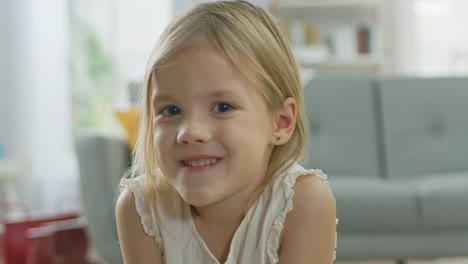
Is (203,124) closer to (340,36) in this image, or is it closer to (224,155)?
(224,155)

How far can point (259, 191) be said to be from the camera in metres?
1.15

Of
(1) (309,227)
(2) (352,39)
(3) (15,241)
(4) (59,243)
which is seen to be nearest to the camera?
(1) (309,227)

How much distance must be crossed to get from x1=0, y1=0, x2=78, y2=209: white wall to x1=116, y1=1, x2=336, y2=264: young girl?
3.24 meters

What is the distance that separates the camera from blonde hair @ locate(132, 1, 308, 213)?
1022 mm

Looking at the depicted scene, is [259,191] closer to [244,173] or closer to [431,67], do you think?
[244,173]

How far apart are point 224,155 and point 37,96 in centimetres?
348

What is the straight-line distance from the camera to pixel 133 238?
1.16 meters

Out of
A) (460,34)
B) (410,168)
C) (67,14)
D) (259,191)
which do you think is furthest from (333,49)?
(259,191)

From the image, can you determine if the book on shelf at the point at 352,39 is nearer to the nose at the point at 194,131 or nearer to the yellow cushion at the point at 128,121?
the yellow cushion at the point at 128,121

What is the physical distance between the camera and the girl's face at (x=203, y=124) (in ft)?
3.28

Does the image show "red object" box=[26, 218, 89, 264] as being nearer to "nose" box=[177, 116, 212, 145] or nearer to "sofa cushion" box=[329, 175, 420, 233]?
"sofa cushion" box=[329, 175, 420, 233]

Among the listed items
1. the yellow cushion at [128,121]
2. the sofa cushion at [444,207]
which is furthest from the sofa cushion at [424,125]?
the yellow cushion at [128,121]

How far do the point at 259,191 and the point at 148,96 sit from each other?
23 cm

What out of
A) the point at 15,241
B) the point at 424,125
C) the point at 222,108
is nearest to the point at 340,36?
the point at 424,125
